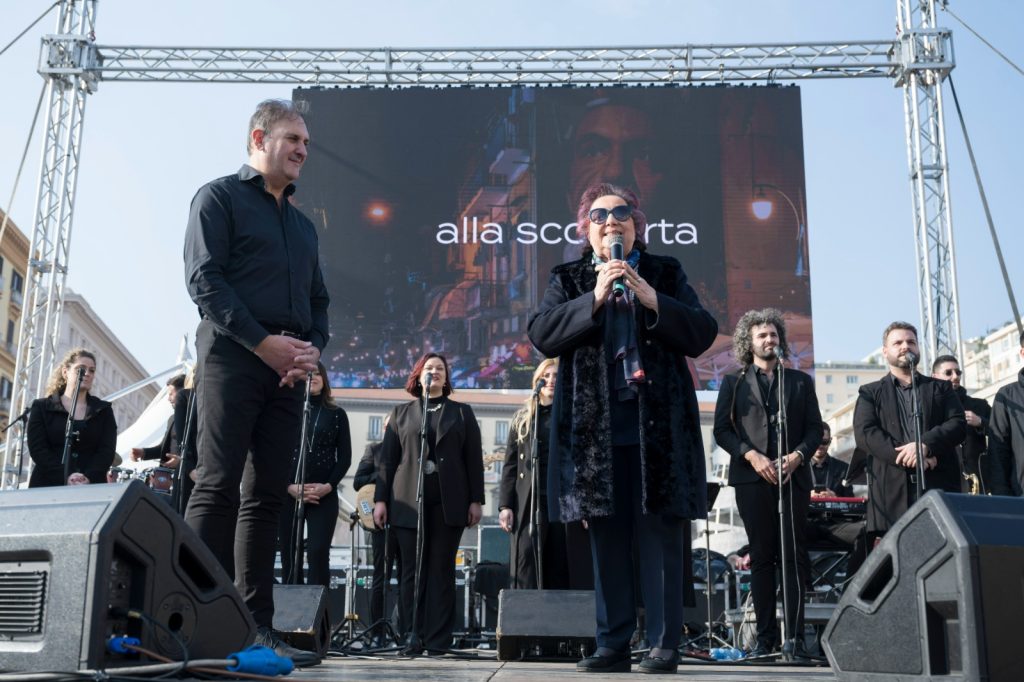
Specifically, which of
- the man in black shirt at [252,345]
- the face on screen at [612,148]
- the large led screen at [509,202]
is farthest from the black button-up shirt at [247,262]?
the face on screen at [612,148]

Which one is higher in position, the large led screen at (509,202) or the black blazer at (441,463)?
the large led screen at (509,202)

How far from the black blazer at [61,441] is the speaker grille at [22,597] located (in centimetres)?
401

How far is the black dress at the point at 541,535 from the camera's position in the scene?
223 inches

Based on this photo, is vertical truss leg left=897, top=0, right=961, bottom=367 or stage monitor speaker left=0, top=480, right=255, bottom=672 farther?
vertical truss leg left=897, top=0, right=961, bottom=367

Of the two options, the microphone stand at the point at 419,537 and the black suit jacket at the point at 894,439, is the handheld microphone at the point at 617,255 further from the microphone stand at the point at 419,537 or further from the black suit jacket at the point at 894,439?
the black suit jacket at the point at 894,439

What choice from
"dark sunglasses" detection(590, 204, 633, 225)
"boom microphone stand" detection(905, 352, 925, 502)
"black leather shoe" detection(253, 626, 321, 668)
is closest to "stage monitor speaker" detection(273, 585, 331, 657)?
"black leather shoe" detection(253, 626, 321, 668)

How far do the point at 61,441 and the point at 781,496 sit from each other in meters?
4.29

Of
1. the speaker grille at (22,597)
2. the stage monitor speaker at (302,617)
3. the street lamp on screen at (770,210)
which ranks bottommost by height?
the stage monitor speaker at (302,617)

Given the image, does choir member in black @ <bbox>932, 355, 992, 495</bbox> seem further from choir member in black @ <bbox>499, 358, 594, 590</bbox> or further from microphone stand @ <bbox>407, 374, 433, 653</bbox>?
microphone stand @ <bbox>407, 374, 433, 653</bbox>

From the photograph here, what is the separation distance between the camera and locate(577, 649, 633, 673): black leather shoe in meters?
A: 3.20

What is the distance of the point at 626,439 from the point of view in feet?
10.7

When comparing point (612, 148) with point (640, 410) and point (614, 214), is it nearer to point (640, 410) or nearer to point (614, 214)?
point (614, 214)

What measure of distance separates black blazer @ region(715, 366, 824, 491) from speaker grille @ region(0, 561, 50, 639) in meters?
3.77

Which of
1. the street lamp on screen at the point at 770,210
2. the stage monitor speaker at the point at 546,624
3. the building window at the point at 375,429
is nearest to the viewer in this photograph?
the stage monitor speaker at the point at 546,624
